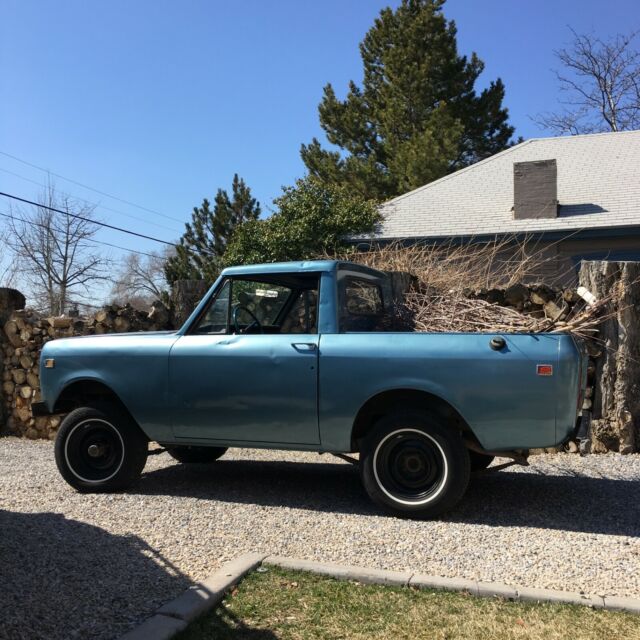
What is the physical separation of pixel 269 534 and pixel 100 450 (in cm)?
221

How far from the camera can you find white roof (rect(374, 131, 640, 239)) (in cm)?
1373

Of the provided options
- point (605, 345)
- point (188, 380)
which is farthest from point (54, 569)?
point (605, 345)

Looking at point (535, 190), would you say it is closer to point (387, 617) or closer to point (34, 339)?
point (34, 339)

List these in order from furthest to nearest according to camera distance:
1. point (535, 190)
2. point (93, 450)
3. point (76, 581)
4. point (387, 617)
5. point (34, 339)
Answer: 1. point (535, 190)
2. point (34, 339)
3. point (93, 450)
4. point (76, 581)
5. point (387, 617)

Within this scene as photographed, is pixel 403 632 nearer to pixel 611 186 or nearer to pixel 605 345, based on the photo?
pixel 605 345

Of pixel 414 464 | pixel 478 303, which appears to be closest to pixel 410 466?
pixel 414 464

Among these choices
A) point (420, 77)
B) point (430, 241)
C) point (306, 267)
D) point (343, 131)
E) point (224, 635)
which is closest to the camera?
point (224, 635)

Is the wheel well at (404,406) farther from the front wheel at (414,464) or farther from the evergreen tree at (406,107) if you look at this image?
the evergreen tree at (406,107)

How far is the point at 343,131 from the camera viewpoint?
96.8 ft

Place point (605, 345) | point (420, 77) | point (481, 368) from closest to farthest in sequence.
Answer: point (481, 368) → point (605, 345) → point (420, 77)

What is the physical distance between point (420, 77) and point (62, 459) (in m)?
24.1

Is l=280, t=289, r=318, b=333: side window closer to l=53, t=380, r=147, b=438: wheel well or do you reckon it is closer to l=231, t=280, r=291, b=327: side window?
l=231, t=280, r=291, b=327: side window

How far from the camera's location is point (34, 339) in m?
9.85

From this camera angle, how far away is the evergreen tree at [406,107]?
2664cm
